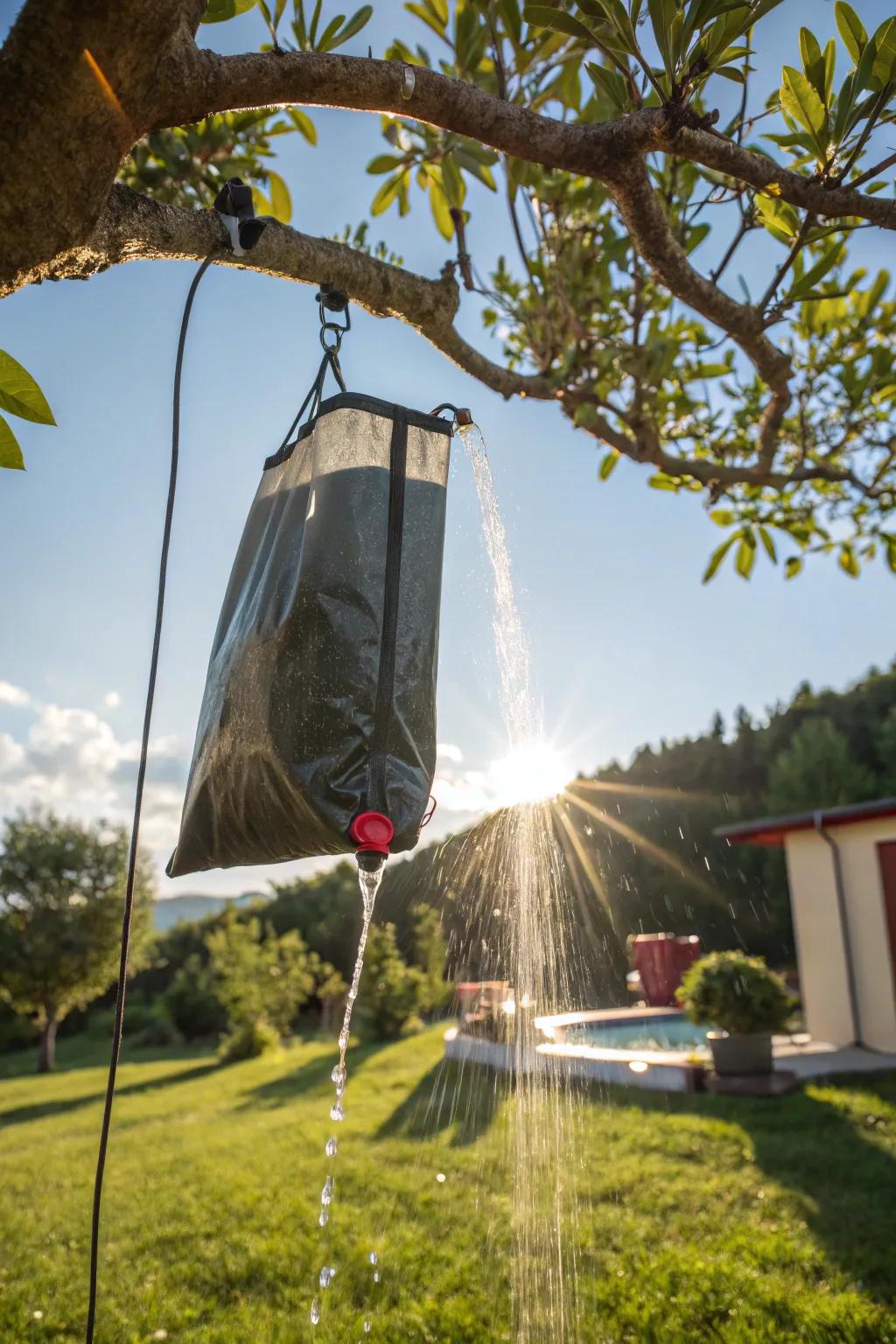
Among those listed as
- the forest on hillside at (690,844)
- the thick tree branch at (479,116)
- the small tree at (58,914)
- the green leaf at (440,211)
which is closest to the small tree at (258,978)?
the forest on hillside at (690,844)

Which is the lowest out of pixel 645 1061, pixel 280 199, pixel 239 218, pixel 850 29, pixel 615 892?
pixel 645 1061

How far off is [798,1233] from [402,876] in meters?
7.88

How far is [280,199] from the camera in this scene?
2816 millimetres

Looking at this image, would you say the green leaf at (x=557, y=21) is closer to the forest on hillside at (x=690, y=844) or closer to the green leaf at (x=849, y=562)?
the green leaf at (x=849, y=562)

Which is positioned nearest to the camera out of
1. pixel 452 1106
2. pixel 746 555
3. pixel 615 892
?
pixel 746 555

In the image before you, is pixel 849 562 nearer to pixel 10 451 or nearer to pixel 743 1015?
pixel 10 451

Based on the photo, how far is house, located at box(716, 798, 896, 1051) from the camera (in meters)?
9.42

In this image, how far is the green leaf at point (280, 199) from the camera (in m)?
2.78

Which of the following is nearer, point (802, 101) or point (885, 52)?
point (885, 52)

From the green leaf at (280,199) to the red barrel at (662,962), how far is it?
1285 cm

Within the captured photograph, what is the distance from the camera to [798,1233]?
3.72 meters

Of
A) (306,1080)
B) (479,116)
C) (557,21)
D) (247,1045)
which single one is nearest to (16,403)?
(479,116)

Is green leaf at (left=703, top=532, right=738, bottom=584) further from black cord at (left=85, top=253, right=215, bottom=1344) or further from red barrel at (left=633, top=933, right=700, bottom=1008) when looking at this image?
red barrel at (left=633, top=933, right=700, bottom=1008)

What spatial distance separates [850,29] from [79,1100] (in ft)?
43.3
